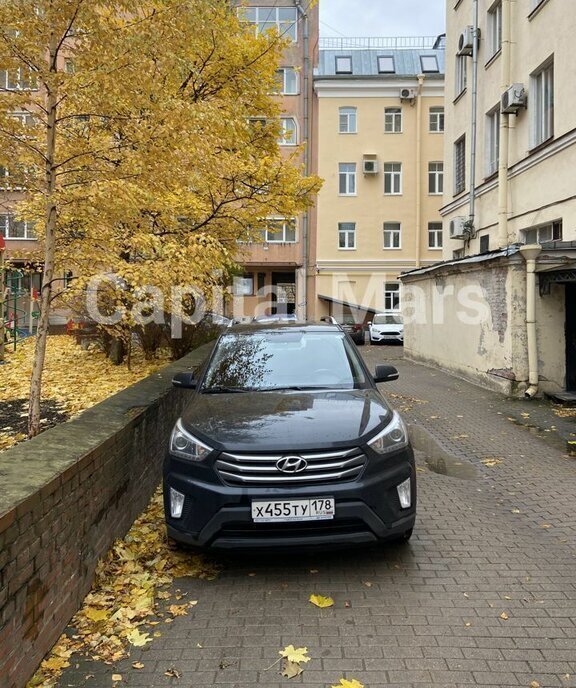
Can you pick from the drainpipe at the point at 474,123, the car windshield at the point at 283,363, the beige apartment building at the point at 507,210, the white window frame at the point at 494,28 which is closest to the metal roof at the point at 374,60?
the beige apartment building at the point at 507,210

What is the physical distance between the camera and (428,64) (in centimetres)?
3428

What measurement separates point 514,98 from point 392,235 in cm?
1922

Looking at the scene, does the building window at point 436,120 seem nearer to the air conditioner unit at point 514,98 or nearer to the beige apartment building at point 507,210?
the beige apartment building at point 507,210

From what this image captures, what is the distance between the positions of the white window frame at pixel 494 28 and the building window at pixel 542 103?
218cm

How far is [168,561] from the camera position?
13.0 feet

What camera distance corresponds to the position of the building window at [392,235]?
3278cm

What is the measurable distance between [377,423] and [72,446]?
6.49ft

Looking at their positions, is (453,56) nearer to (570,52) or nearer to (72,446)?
(570,52)

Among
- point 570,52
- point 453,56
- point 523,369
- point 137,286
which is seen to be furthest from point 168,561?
point 453,56

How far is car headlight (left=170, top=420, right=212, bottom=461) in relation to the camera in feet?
12.2

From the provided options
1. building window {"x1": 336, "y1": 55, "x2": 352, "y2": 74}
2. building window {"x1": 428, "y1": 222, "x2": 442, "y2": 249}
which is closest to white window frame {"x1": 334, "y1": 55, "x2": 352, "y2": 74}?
building window {"x1": 336, "y1": 55, "x2": 352, "y2": 74}

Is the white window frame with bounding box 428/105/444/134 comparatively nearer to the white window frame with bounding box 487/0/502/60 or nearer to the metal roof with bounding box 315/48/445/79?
the metal roof with bounding box 315/48/445/79

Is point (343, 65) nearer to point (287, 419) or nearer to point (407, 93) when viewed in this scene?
point (407, 93)

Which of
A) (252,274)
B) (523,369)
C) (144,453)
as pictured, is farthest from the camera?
(252,274)
